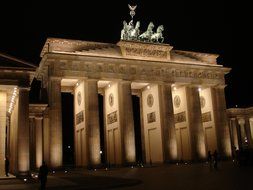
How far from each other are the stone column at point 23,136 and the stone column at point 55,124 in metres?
13.8

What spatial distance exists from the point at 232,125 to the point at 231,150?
789 centimetres

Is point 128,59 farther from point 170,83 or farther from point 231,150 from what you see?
point 231,150

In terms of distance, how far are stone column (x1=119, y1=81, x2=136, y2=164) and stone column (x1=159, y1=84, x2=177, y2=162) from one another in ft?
15.6

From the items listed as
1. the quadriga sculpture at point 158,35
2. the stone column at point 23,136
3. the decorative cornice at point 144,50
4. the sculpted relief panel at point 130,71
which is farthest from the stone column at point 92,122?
the stone column at point 23,136

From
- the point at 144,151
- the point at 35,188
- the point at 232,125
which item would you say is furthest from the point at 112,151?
the point at 35,188

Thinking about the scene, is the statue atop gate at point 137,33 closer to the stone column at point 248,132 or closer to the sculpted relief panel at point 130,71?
the sculpted relief panel at point 130,71

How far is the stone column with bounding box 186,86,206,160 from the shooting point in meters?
49.0

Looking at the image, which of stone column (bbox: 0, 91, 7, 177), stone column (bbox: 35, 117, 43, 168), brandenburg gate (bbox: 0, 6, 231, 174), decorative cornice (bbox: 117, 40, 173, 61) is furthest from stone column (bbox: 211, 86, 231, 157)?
stone column (bbox: 0, 91, 7, 177)

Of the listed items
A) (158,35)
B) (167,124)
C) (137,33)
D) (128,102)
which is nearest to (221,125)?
(167,124)

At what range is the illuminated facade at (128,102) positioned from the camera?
41.7 metres

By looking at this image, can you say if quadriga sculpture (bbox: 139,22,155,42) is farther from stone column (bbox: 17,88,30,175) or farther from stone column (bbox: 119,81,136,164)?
stone column (bbox: 17,88,30,175)

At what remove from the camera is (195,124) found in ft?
163

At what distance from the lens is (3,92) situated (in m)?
27.8

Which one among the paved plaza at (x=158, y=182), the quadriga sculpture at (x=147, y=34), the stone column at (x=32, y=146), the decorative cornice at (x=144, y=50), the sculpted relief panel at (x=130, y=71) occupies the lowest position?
the paved plaza at (x=158, y=182)
